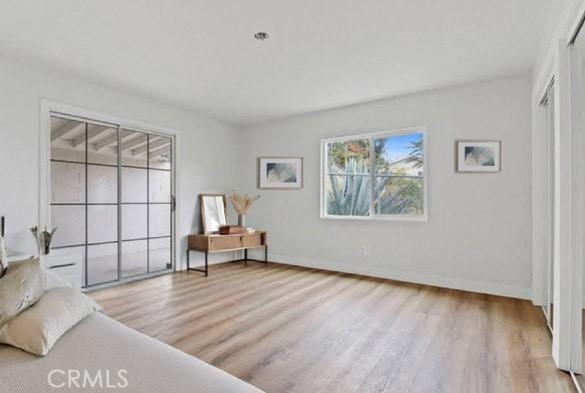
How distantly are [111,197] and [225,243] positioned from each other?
1672 mm

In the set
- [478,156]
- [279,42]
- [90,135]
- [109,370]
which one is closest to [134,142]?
Answer: [90,135]

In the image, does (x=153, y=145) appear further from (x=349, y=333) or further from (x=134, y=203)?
(x=349, y=333)

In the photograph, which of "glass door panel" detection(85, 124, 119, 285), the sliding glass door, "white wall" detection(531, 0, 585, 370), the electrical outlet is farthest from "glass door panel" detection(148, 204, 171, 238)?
"white wall" detection(531, 0, 585, 370)

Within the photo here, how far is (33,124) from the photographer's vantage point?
3.43 metres

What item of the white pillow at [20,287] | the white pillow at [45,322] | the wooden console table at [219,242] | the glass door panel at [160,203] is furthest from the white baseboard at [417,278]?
the white pillow at [20,287]

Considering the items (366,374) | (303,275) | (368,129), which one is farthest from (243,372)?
(368,129)

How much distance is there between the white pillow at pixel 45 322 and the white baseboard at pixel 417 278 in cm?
376

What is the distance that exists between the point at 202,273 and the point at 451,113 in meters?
3.98

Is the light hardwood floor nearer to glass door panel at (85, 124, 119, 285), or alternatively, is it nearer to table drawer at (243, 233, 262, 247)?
glass door panel at (85, 124, 119, 285)

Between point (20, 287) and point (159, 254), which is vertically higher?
point (20, 287)

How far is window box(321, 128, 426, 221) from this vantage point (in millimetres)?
4328

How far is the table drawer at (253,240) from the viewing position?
5242mm

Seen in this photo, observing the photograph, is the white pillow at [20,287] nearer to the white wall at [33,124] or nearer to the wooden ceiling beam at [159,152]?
the white wall at [33,124]

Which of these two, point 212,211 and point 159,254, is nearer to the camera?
point 159,254
